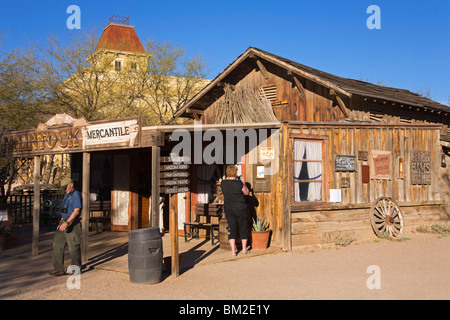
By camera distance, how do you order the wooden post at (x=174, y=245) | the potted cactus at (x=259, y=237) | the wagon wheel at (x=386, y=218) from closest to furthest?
the wooden post at (x=174, y=245) < the potted cactus at (x=259, y=237) < the wagon wheel at (x=386, y=218)

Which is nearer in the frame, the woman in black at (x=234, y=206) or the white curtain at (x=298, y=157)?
the woman in black at (x=234, y=206)

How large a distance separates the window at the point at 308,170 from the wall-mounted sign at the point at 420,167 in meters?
3.18

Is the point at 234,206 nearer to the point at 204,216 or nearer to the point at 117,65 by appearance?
the point at 204,216

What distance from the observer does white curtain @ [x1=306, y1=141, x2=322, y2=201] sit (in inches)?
426

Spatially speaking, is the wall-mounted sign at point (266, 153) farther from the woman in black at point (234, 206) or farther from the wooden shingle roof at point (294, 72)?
the wooden shingle roof at point (294, 72)

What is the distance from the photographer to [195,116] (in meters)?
17.0

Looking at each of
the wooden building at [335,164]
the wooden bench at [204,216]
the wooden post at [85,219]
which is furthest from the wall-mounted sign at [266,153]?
the wooden post at [85,219]

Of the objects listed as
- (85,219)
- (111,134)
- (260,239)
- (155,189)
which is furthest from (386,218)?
(85,219)

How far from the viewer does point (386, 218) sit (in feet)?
37.9

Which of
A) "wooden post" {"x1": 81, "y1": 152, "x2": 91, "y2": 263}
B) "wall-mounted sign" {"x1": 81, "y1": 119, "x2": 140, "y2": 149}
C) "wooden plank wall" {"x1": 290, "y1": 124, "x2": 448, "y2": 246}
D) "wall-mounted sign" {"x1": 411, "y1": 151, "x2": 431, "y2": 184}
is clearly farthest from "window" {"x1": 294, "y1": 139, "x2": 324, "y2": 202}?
"wooden post" {"x1": 81, "y1": 152, "x2": 91, "y2": 263}

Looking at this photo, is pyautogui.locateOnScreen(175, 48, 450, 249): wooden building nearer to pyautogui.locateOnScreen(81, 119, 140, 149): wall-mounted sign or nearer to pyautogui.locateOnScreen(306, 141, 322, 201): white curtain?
pyautogui.locateOnScreen(306, 141, 322, 201): white curtain

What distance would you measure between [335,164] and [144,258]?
562 centimetres

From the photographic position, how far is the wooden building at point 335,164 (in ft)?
34.3

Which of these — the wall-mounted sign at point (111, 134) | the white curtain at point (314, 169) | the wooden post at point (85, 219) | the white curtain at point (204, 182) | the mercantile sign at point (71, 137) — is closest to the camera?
the wall-mounted sign at point (111, 134)
